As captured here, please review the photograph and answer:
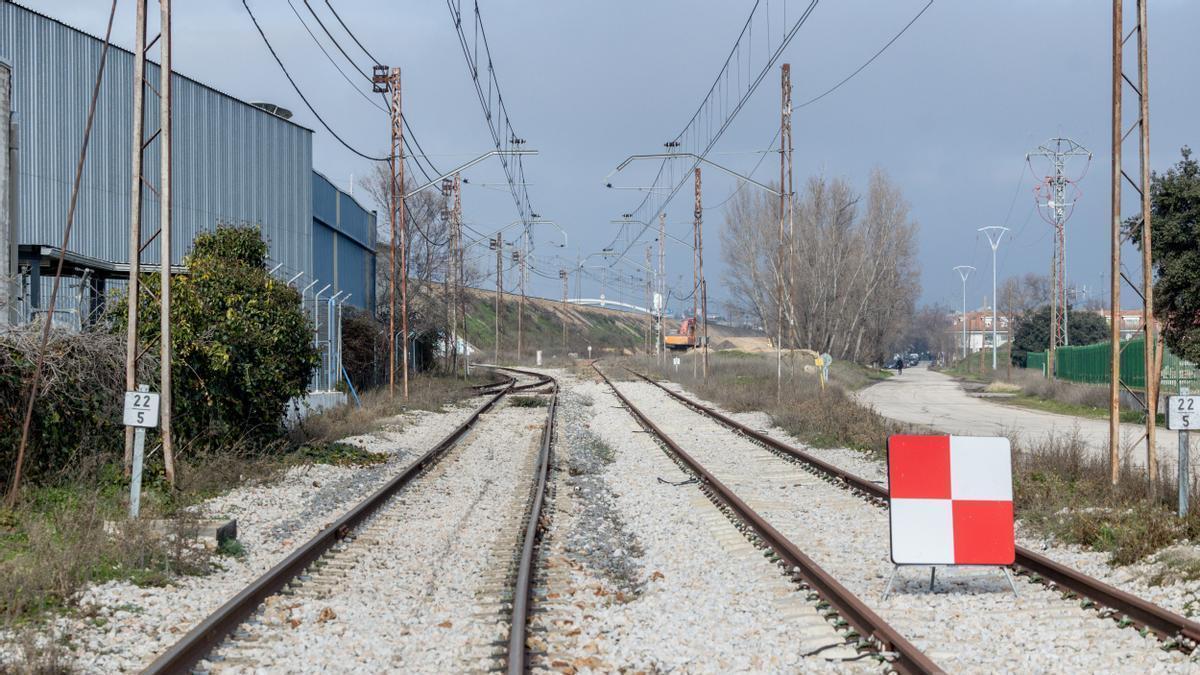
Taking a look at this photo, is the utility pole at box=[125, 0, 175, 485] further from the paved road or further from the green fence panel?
the green fence panel

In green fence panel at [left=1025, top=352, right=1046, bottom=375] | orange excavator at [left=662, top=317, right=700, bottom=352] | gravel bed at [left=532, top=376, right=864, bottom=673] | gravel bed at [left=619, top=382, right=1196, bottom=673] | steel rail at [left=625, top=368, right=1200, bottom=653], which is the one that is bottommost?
gravel bed at [left=532, top=376, right=864, bottom=673]

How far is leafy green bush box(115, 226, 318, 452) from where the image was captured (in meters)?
16.5

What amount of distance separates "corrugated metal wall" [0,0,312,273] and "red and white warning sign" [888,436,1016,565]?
73.3ft

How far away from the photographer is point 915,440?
8.78 meters

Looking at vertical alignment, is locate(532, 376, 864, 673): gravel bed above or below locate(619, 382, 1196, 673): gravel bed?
below

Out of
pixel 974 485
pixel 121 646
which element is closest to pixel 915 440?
pixel 974 485

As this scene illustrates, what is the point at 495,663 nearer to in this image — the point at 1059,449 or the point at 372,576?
the point at 372,576

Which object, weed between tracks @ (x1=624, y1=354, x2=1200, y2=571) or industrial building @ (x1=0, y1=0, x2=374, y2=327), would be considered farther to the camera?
industrial building @ (x1=0, y1=0, x2=374, y2=327)

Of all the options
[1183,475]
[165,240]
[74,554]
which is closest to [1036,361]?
[1183,475]

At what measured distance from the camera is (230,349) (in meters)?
17.4

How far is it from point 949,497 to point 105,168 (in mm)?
25334

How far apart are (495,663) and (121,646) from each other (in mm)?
2455

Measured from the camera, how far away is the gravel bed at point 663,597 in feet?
23.5

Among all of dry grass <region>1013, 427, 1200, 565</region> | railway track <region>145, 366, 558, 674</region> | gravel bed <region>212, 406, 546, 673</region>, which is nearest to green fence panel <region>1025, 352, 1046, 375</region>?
dry grass <region>1013, 427, 1200, 565</region>
